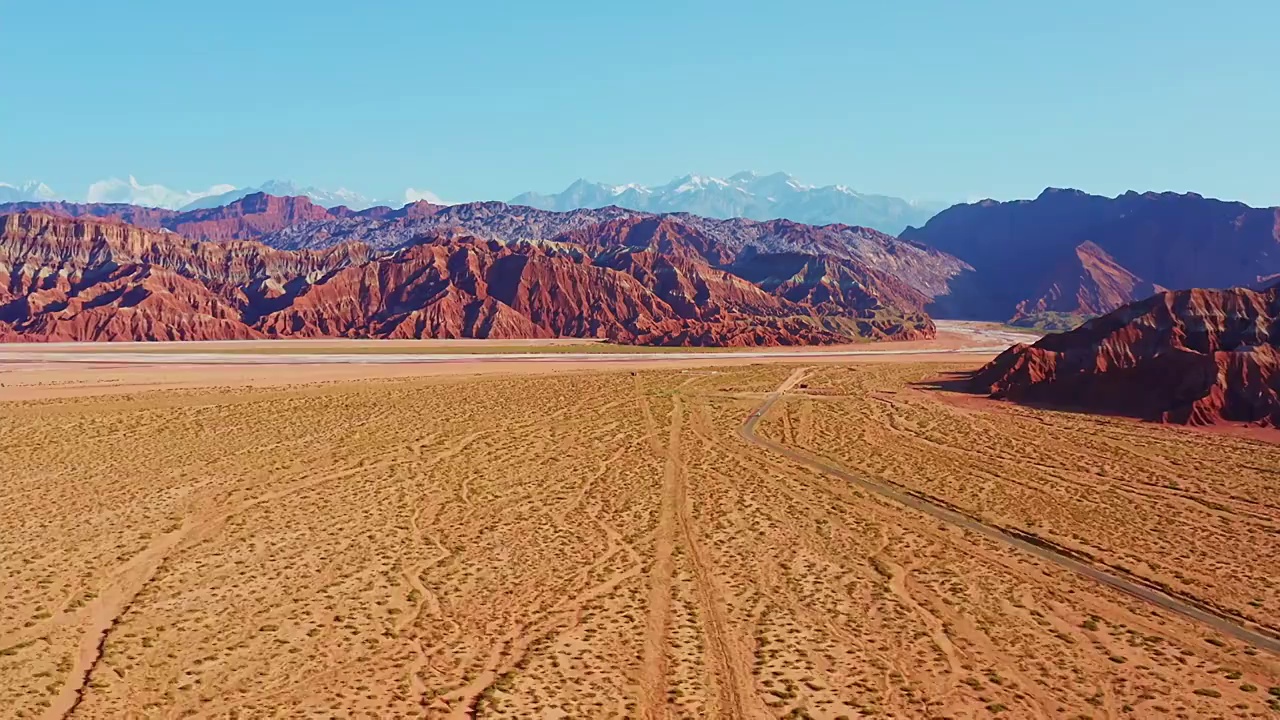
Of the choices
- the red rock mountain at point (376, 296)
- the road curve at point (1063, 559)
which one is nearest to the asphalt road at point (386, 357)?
the red rock mountain at point (376, 296)

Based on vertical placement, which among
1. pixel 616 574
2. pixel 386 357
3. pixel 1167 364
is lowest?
pixel 616 574

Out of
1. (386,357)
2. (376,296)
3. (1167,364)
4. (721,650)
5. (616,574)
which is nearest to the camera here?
(721,650)

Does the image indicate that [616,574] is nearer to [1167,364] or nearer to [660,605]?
[660,605]

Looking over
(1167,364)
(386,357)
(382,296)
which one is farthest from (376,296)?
(1167,364)

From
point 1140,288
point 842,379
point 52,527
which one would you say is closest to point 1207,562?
point 52,527

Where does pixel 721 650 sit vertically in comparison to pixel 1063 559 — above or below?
below

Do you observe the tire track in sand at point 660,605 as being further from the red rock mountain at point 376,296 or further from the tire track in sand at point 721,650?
the red rock mountain at point 376,296

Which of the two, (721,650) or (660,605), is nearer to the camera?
(721,650)
